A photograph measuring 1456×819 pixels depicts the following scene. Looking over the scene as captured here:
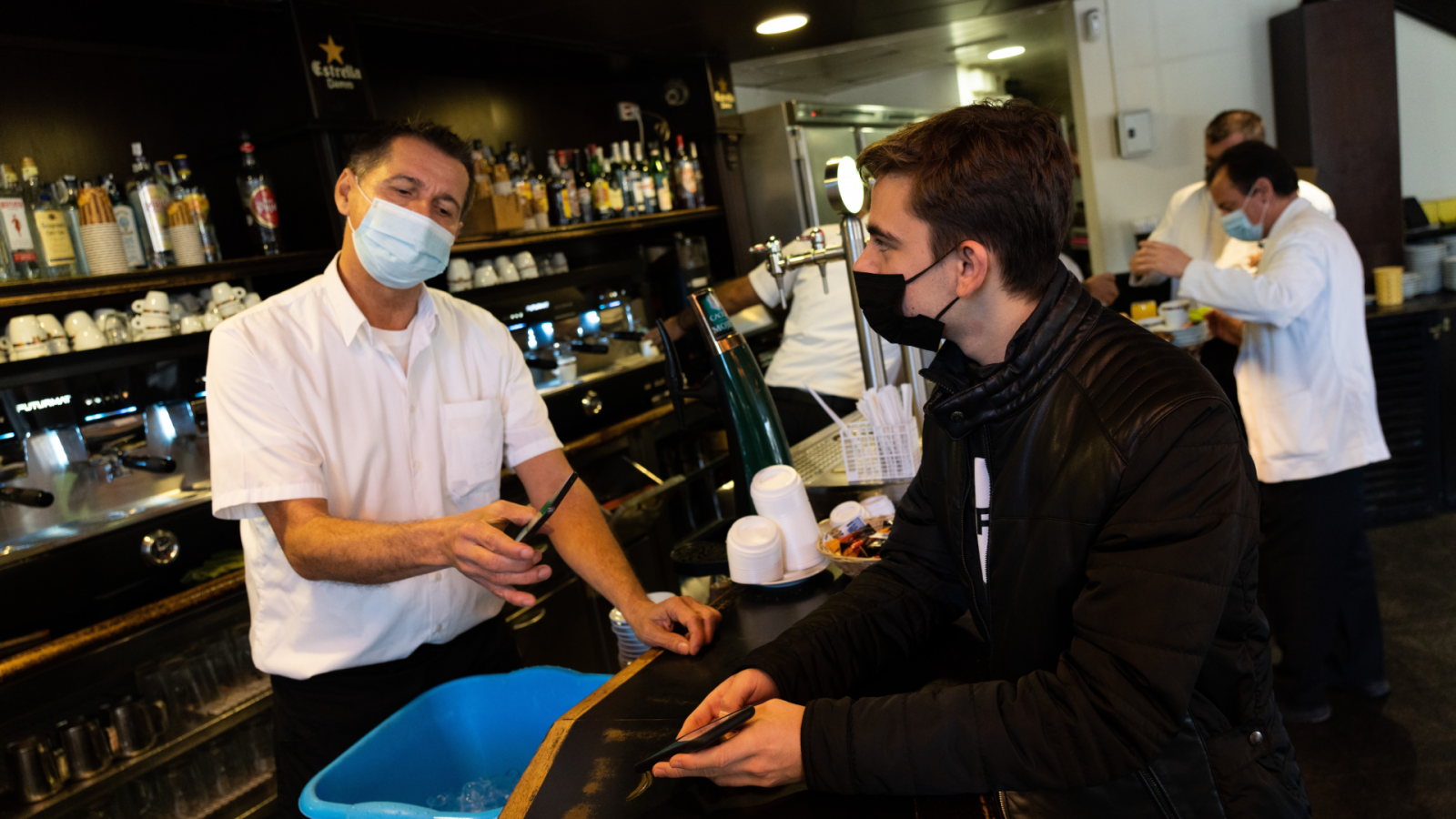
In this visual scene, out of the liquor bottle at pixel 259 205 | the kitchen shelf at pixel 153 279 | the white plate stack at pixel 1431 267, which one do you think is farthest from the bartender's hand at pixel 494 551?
the white plate stack at pixel 1431 267

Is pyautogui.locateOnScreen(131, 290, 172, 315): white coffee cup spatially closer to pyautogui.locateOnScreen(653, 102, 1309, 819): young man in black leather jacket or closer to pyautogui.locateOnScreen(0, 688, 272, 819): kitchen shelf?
pyautogui.locateOnScreen(0, 688, 272, 819): kitchen shelf

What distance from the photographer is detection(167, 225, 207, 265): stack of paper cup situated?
2721mm

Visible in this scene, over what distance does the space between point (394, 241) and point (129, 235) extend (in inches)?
52.9

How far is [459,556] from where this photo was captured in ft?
4.40

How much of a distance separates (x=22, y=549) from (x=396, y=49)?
7.97 feet

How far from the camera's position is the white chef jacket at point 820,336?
3893mm

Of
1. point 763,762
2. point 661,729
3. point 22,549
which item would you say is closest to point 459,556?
point 661,729

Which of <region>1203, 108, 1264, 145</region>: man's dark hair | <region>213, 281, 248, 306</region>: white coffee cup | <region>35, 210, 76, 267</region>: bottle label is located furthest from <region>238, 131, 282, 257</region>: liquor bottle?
<region>1203, 108, 1264, 145</region>: man's dark hair

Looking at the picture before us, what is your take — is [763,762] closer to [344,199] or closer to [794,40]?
[344,199]

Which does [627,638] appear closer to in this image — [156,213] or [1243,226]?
[156,213]

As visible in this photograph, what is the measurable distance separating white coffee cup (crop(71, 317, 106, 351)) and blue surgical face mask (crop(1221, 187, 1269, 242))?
3507 mm

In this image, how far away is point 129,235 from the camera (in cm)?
263

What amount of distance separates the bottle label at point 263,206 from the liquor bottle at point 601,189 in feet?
5.44

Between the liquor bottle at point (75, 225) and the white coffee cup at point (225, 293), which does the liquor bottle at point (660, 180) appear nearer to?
the white coffee cup at point (225, 293)
